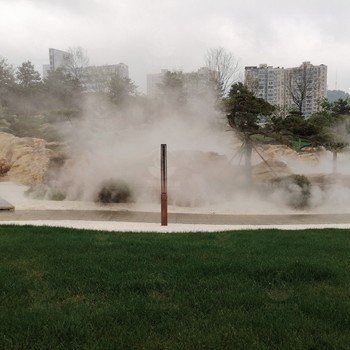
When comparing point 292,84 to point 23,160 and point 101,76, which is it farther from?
point 23,160

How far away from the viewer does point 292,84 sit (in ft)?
130

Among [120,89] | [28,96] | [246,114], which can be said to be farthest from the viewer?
[28,96]

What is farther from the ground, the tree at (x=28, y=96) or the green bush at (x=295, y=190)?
the tree at (x=28, y=96)

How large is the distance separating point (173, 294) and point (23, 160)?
12.6 meters

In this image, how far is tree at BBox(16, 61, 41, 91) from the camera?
26278mm

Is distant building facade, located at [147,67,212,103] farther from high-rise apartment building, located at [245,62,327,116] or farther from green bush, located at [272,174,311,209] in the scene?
high-rise apartment building, located at [245,62,327,116]

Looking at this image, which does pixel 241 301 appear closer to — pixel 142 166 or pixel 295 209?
pixel 295 209

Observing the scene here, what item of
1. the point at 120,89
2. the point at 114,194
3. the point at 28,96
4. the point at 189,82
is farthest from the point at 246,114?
the point at 28,96

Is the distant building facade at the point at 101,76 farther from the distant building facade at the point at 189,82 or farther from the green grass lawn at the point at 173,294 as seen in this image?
the green grass lawn at the point at 173,294

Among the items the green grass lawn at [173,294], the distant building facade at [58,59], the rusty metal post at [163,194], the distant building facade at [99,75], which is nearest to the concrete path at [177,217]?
the rusty metal post at [163,194]

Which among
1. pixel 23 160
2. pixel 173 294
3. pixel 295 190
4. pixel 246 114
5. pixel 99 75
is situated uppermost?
pixel 99 75

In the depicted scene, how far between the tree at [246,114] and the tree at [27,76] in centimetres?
1604

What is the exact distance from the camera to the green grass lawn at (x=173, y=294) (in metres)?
2.83

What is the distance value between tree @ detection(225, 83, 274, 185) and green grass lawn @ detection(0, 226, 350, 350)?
6.78 meters
